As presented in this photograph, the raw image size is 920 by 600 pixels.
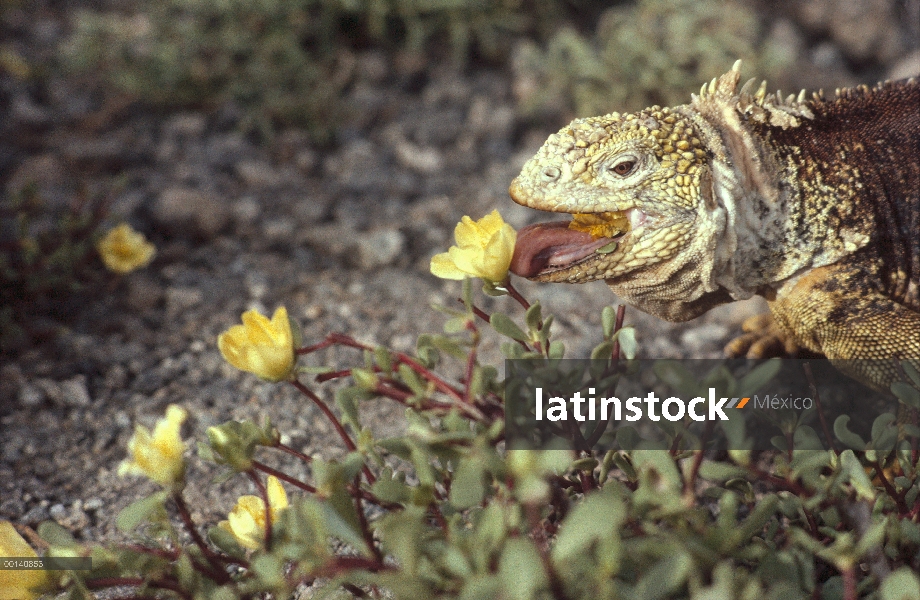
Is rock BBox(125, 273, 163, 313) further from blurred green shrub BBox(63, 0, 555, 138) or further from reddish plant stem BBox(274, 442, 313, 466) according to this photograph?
reddish plant stem BBox(274, 442, 313, 466)

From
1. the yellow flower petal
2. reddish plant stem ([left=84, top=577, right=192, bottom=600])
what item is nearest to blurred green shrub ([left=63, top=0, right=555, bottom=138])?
the yellow flower petal

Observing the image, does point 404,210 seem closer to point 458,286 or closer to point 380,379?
point 458,286

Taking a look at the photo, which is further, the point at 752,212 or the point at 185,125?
the point at 185,125

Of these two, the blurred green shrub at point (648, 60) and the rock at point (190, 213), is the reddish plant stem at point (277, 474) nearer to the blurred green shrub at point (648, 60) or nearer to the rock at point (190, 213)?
the rock at point (190, 213)

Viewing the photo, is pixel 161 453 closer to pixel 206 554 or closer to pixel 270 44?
pixel 206 554

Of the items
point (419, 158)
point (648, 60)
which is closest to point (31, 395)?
point (419, 158)

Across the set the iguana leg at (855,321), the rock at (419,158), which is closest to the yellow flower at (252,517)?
the iguana leg at (855,321)
